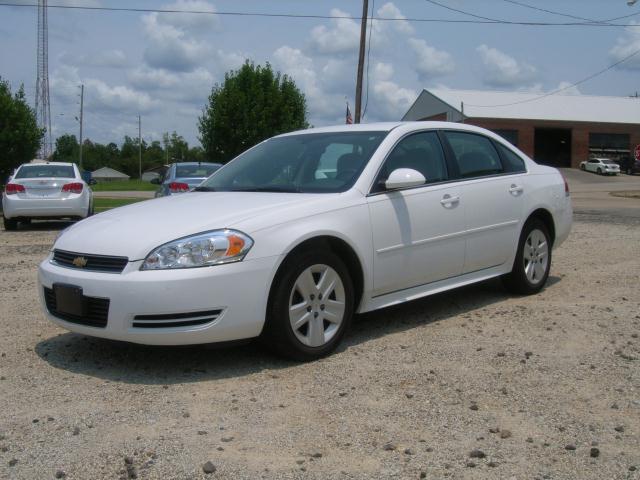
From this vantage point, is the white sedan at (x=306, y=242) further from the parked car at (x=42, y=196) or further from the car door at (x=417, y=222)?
the parked car at (x=42, y=196)

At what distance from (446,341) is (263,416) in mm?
1852

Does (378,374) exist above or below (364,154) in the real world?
below

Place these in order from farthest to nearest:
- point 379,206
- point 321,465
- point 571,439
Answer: point 379,206, point 571,439, point 321,465

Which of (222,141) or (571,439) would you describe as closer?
(571,439)

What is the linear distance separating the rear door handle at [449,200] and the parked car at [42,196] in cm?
1068

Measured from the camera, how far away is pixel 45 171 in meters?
15.0

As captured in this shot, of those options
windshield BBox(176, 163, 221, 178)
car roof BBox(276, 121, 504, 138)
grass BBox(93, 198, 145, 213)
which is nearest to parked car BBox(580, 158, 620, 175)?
grass BBox(93, 198, 145, 213)

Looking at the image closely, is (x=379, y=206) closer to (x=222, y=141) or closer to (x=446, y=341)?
(x=446, y=341)

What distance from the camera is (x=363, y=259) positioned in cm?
504

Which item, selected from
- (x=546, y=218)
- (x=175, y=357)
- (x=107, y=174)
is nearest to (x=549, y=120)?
(x=546, y=218)

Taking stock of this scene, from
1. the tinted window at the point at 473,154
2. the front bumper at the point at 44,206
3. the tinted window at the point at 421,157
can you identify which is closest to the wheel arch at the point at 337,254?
the tinted window at the point at 421,157

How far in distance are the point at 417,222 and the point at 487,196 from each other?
99 centimetres

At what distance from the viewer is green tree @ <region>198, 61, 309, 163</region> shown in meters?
40.8

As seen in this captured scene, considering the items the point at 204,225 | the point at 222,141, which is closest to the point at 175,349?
the point at 204,225
